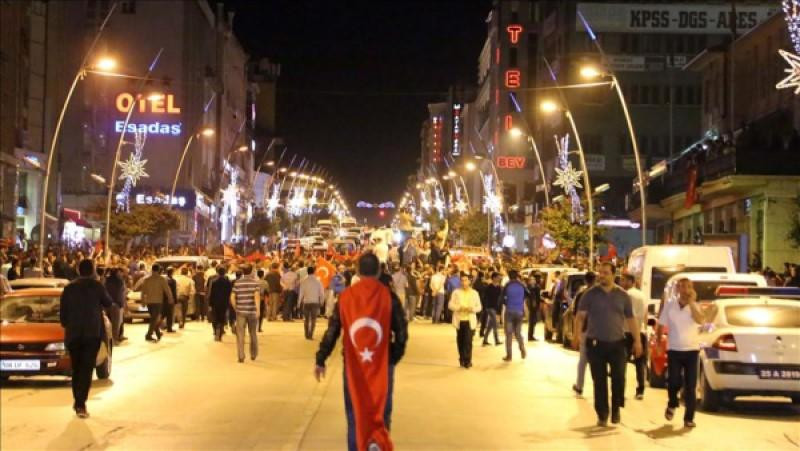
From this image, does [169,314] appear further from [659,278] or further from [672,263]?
[672,263]

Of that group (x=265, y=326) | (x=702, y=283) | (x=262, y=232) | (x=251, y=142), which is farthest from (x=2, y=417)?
(x=251, y=142)

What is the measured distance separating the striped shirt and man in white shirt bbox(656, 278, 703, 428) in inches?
357

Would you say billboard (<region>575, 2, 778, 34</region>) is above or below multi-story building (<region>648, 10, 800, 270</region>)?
above

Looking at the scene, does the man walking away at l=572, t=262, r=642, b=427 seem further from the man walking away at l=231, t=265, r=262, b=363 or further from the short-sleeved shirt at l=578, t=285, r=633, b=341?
the man walking away at l=231, t=265, r=262, b=363

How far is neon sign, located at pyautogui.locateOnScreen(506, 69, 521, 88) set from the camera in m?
108

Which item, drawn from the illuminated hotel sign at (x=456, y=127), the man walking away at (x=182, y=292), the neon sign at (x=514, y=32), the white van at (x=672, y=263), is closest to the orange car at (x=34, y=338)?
the white van at (x=672, y=263)

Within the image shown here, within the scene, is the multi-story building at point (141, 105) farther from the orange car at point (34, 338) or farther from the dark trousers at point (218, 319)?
the orange car at point (34, 338)

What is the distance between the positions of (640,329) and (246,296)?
7.94 meters

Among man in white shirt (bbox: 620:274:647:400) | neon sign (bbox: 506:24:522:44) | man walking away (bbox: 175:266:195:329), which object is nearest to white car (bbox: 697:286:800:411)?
man in white shirt (bbox: 620:274:647:400)

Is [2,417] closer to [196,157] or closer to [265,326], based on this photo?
[265,326]

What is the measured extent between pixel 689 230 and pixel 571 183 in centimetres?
558

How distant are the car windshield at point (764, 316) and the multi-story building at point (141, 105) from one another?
54900 mm

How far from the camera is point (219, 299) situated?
26312 mm

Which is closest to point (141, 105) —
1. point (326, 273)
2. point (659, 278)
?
point (326, 273)
